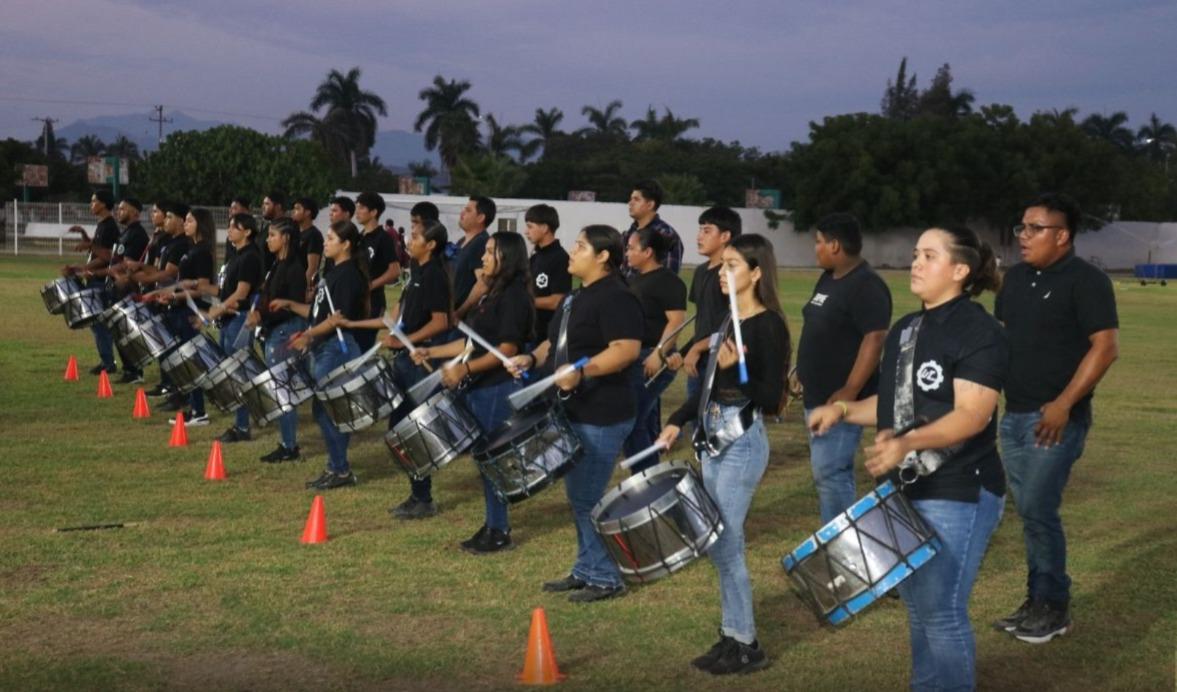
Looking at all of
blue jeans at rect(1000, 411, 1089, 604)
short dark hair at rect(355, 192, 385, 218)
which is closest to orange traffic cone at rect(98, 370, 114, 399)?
short dark hair at rect(355, 192, 385, 218)

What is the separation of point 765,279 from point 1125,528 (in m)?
4.51

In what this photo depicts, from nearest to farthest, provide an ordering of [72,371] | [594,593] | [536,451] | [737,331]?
[737,331] → [536,451] → [594,593] → [72,371]

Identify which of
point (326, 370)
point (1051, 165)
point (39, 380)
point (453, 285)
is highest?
point (1051, 165)

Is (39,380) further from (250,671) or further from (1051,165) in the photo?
(1051,165)

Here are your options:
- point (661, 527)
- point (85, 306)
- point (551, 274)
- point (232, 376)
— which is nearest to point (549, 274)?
point (551, 274)

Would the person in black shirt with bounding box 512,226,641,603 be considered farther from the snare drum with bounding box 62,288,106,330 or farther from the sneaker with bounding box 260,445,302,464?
the snare drum with bounding box 62,288,106,330

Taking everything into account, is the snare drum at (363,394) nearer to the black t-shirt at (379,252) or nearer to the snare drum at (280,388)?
the snare drum at (280,388)

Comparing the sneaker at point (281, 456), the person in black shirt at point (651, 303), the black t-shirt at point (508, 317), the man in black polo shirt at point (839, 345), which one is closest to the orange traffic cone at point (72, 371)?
the sneaker at point (281, 456)

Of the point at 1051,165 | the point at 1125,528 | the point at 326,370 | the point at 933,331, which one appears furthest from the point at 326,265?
the point at 1051,165

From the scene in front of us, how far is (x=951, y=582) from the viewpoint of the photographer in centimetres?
464

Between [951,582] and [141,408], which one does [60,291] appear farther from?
[951,582]

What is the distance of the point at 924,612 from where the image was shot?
4691 millimetres

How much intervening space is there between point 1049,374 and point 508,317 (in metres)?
3.09

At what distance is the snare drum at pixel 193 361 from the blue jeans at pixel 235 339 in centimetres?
15
